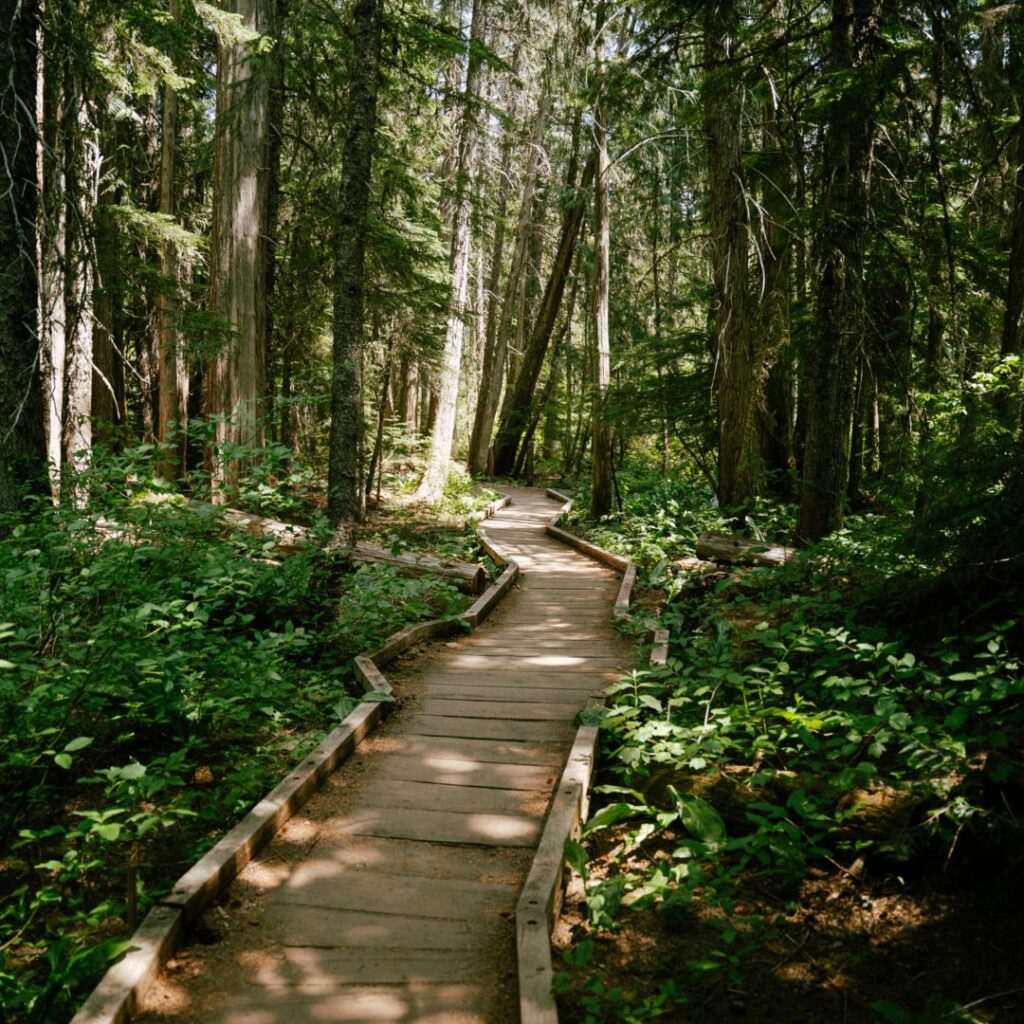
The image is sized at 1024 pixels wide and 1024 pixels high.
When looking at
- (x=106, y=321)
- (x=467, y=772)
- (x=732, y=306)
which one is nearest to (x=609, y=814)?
(x=467, y=772)

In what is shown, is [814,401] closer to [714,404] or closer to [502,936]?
[714,404]

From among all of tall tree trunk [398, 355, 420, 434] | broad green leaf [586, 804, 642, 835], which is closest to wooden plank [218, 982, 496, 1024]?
broad green leaf [586, 804, 642, 835]

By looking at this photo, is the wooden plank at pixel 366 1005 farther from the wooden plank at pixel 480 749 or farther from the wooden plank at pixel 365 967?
the wooden plank at pixel 480 749

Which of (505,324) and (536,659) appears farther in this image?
(505,324)

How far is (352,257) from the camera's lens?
7230 mm

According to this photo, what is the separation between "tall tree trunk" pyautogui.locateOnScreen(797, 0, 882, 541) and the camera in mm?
6875

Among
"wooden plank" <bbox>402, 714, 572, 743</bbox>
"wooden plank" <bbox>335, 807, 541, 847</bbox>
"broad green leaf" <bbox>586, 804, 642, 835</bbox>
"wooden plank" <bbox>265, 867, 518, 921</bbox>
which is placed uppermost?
"broad green leaf" <bbox>586, 804, 642, 835</bbox>

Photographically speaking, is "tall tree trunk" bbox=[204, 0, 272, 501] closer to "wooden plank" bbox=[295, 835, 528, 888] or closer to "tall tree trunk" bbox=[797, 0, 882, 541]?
"tall tree trunk" bbox=[797, 0, 882, 541]

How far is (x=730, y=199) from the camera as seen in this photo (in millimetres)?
10352

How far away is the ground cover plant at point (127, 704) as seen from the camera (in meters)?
3.52

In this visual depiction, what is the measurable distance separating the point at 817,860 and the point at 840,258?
5723 millimetres

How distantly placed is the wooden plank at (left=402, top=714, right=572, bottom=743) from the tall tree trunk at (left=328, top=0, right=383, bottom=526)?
2544 mm

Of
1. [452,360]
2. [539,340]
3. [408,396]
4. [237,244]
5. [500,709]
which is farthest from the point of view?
[408,396]

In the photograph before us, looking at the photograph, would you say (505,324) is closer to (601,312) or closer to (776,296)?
(601,312)
